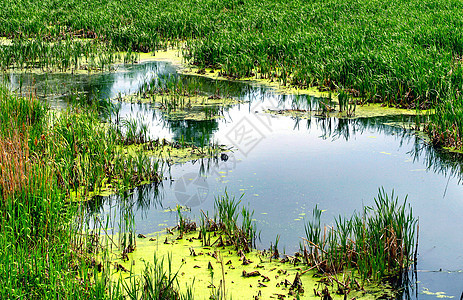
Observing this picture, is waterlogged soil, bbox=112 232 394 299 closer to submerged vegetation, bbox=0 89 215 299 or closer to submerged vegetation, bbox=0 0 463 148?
submerged vegetation, bbox=0 89 215 299

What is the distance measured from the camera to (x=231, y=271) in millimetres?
4270

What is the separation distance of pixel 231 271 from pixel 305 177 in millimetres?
2332

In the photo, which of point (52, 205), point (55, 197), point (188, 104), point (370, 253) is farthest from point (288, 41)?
point (52, 205)

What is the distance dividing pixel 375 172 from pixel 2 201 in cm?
427

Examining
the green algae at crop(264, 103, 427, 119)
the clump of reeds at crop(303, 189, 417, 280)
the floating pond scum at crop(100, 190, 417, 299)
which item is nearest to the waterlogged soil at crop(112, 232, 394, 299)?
the floating pond scum at crop(100, 190, 417, 299)

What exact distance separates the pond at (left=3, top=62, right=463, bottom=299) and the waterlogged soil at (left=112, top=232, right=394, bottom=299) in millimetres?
312

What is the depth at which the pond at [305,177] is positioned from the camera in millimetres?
4871

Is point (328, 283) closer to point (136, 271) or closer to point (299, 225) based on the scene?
point (299, 225)

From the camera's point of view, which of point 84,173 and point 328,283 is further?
point 84,173

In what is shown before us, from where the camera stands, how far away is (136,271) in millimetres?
4281

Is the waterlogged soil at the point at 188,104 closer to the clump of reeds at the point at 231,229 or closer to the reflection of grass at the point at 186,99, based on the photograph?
the reflection of grass at the point at 186,99

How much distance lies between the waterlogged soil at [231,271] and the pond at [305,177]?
1.02 ft

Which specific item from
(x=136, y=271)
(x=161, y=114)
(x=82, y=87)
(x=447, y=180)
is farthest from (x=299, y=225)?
(x=82, y=87)

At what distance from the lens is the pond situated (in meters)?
4.87
